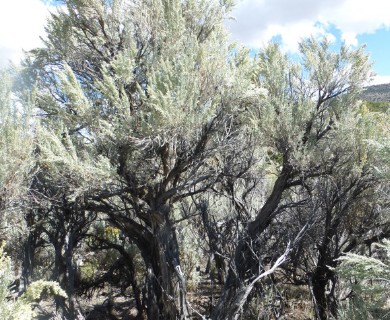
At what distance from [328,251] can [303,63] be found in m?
3.51

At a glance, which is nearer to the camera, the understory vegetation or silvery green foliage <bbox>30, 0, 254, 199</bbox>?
silvery green foliage <bbox>30, 0, 254, 199</bbox>

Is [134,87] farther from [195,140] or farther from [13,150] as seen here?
[13,150]

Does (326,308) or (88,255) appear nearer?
(326,308)

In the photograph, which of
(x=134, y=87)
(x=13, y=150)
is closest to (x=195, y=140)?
(x=134, y=87)

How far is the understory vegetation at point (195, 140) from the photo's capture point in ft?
18.3

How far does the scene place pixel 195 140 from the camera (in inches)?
245

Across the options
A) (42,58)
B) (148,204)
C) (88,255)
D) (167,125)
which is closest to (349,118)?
(167,125)

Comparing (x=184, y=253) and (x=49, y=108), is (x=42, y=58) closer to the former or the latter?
(x=49, y=108)

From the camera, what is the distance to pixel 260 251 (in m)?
6.16

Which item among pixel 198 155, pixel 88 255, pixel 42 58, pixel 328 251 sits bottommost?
pixel 328 251

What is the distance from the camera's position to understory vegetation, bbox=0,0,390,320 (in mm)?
5586

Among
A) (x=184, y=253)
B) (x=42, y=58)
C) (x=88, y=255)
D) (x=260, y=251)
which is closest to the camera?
(x=260, y=251)

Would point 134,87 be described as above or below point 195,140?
above

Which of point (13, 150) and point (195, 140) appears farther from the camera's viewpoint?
point (195, 140)
